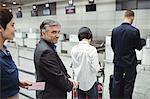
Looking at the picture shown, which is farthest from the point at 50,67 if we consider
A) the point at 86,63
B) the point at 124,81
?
the point at 124,81

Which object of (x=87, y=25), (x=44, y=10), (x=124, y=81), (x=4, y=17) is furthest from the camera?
(x=44, y=10)

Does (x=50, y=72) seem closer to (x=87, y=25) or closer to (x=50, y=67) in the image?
(x=50, y=67)

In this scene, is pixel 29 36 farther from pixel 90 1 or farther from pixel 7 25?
pixel 7 25

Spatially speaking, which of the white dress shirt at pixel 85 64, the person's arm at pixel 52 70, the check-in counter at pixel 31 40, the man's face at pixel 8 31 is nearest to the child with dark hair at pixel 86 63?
the white dress shirt at pixel 85 64

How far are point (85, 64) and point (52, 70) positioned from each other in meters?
1.05

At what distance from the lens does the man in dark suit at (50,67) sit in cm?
161

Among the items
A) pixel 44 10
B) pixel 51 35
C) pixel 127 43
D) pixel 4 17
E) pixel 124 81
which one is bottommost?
pixel 124 81

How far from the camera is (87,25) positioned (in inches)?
280

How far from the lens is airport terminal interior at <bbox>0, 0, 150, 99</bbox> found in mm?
3814

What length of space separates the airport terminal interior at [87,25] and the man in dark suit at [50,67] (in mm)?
2014

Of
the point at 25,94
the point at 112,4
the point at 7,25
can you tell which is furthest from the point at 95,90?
the point at 25,94

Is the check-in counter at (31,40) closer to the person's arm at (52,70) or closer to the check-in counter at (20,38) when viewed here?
the check-in counter at (20,38)

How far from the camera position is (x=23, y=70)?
809cm

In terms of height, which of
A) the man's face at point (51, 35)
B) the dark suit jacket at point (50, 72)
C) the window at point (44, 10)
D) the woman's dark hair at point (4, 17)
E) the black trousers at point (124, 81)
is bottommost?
the black trousers at point (124, 81)
